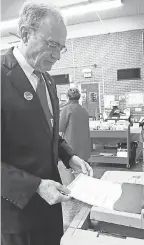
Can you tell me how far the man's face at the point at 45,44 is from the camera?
1220 mm

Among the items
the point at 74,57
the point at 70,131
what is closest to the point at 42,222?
the point at 70,131

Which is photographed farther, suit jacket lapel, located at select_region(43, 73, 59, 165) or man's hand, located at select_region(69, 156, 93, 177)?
man's hand, located at select_region(69, 156, 93, 177)

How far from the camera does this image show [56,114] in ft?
4.68

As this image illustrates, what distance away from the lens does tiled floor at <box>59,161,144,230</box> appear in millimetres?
3622

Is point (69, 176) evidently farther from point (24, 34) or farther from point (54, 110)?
point (24, 34)

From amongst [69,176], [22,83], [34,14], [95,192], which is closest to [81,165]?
[95,192]

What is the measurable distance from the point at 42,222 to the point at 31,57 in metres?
0.86

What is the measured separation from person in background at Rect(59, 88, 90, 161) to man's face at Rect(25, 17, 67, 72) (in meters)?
2.89

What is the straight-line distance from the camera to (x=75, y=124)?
4.27 m

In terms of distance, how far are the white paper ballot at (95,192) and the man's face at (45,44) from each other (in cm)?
65

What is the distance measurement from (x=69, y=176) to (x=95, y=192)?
321 centimetres

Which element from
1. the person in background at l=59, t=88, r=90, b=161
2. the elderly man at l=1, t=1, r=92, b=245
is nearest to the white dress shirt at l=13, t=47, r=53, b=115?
the elderly man at l=1, t=1, r=92, b=245

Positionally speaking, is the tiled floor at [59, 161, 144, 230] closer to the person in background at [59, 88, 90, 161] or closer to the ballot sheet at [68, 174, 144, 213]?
the person in background at [59, 88, 90, 161]

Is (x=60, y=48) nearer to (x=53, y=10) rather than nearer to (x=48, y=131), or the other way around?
(x=53, y=10)
